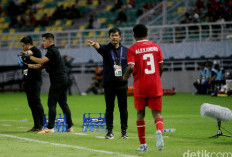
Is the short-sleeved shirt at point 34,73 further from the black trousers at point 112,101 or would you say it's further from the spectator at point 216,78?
the spectator at point 216,78

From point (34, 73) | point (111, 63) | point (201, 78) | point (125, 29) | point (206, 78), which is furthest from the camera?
point (125, 29)

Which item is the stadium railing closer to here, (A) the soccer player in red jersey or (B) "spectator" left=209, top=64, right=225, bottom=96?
(B) "spectator" left=209, top=64, right=225, bottom=96

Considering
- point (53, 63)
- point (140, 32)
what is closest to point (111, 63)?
point (53, 63)

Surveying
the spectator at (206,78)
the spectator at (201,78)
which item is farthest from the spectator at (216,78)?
the spectator at (201,78)

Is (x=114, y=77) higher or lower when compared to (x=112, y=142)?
higher

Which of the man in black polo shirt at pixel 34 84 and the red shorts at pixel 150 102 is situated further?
the man in black polo shirt at pixel 34 84

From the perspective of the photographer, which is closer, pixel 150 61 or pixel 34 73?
pixel 150 61

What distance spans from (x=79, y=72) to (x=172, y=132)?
2819cm

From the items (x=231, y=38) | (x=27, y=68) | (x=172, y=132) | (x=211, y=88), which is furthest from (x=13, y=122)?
(x=231, y=38)

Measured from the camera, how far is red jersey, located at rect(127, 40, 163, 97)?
988cm

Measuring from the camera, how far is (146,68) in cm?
992

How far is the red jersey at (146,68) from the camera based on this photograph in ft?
32.4

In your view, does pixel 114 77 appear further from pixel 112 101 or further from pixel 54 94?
pixel 54 94

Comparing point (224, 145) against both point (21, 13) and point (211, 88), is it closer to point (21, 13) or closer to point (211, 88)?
point (211, 88)
